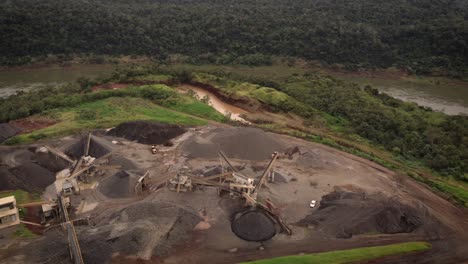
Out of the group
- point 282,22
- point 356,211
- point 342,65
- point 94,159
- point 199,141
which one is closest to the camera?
point 356,211

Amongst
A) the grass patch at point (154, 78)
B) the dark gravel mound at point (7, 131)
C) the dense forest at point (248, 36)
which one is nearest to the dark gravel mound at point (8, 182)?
the dark gravel mound at point (7, 131)

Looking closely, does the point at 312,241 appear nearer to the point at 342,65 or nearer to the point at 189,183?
the point at 189,183

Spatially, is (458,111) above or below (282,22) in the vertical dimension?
below

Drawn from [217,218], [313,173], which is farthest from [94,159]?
[313,173]

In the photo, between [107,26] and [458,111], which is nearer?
[458,111]

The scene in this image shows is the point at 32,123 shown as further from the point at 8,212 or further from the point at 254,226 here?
the point at 254,226

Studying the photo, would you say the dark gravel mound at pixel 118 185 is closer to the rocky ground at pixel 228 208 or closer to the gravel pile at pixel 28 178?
the rocky ground at pixel 228 208

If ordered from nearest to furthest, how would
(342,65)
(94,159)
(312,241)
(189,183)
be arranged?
A: (312,241)
(189,183)
(94,159)
(342,65)
